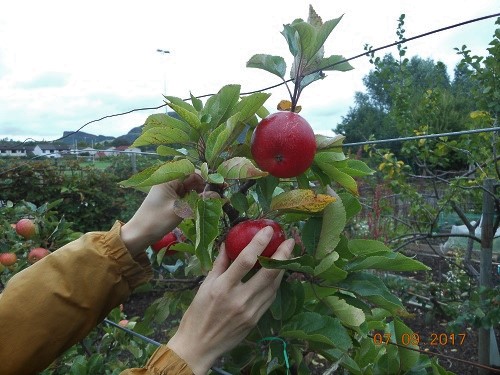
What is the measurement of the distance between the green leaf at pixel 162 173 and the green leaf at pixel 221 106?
0.37 feet

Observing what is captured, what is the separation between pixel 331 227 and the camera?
0.77m

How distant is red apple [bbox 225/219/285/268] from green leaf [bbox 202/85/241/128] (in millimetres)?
184

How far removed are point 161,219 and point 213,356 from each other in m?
0.29

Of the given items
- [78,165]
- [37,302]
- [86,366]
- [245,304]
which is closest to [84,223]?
[78,165]

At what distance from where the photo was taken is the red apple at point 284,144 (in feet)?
2.43

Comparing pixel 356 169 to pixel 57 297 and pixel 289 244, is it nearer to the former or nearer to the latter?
pixel 289 244

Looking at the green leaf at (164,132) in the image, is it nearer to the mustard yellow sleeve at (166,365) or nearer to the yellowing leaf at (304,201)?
the yellowing leaf at (304,201)

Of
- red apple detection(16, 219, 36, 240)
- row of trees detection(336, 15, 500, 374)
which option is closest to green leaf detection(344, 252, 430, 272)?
red apple detection(16, 219, 36, 240)

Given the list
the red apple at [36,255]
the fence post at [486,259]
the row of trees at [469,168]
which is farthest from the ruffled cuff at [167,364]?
the fence post at [486,259]

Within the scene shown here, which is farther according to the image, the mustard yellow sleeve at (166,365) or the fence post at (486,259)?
the fence post at (486,259)

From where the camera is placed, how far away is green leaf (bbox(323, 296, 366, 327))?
79cm

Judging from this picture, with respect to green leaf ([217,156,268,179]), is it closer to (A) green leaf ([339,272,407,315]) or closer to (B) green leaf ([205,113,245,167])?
(B) green leaf ([205,113,245,167])

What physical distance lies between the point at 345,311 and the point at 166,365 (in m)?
0.30

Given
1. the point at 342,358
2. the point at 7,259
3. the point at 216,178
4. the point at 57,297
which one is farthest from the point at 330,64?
the point at 7,259
